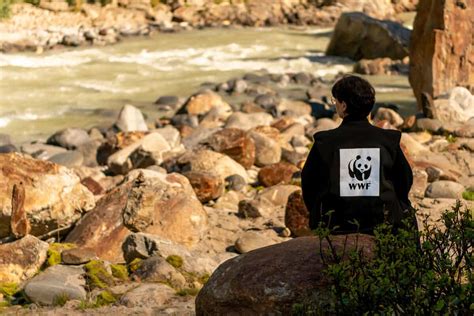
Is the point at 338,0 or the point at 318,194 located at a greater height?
the point at 318,194

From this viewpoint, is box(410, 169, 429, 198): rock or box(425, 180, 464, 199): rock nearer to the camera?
box(425, 180, 464, 199): rock

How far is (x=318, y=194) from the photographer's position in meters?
4.77

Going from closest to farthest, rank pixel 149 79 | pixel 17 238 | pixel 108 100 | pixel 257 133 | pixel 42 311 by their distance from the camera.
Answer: pixel 42 311 → pixel 17 238 → pixel 257 133 → pixel 108 100 → pixel 149 79

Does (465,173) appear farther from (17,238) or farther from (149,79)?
(149,79)

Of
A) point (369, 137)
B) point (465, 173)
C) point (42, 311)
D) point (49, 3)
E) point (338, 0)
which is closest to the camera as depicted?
point (369, 137)

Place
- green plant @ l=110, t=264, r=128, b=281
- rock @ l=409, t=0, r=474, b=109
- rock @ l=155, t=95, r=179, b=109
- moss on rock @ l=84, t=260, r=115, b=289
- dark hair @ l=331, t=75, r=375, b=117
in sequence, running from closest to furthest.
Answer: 1. dark hair @ l=331, t=75, r=375, b=117
2. moss on rock @ l=84, t=260, r=115, b=289
3. green plant @ l=110, t=264, r=128, b=281
4. rock @ l=409, t=0, r=474, b=109
5. rock @ l=155, t=95, r=179, b=109

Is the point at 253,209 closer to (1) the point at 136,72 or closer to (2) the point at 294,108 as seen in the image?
(2) the point at 294,108

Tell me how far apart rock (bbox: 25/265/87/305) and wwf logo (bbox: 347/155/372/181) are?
10.9 ft

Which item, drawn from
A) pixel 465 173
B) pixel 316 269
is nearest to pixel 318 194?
pixel 316 269

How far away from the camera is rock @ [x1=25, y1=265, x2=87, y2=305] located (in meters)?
7.10

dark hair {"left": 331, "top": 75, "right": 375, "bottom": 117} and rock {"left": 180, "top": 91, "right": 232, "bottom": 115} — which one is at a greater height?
dark hair {"left": 331, "top": 75, "right": 375, "bottom": 117}

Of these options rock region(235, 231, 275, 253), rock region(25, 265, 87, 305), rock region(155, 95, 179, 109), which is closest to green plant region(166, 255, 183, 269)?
rock region(25, 265, 87, 305)

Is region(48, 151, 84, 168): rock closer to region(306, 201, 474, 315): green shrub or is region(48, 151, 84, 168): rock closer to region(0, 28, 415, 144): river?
region(0, 28, 415, 144): river

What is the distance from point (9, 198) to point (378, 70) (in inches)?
738
